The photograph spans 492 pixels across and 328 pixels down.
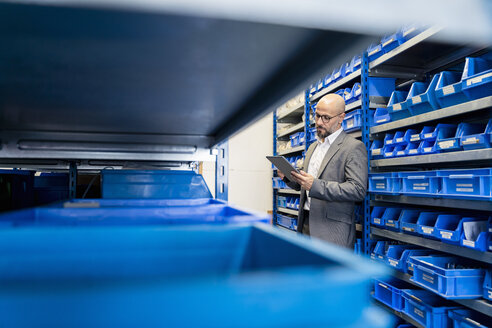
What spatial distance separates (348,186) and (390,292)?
0.95 metres

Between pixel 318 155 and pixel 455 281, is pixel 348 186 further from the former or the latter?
pixel 455 281

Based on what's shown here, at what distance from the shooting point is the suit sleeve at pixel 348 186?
2139mm

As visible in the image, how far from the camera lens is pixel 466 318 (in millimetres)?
1928

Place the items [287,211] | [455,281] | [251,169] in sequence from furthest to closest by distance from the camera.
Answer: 1. [251,169]
2. [287,211]
3. [455,281]

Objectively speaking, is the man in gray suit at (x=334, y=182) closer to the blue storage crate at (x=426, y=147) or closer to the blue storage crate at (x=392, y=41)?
the blue storage crate at (x=426, y=147)

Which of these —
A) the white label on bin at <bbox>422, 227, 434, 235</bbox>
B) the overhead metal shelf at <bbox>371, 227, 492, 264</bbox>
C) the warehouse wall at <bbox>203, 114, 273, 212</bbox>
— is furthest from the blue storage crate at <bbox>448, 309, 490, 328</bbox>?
the warehouse wall at <bbox>203, 114, 273, 212</bbox>

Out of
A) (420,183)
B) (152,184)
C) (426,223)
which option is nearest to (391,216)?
(426,223)

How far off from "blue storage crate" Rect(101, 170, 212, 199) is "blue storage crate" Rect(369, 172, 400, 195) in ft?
4.56

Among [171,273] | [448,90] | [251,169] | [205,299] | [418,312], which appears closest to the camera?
[205,299]

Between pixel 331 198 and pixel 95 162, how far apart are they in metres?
1.34

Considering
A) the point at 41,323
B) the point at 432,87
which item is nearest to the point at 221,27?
the point at 41,323

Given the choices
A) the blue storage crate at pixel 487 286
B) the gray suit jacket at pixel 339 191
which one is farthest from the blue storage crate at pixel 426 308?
the gray suit jacket at pixel 339 191

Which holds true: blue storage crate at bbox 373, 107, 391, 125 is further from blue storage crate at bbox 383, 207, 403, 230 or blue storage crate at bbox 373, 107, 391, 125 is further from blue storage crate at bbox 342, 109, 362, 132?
blue storage crate at bbox 383, 207, 403, 230

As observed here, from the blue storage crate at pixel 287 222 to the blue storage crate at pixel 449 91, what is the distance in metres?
2.49
